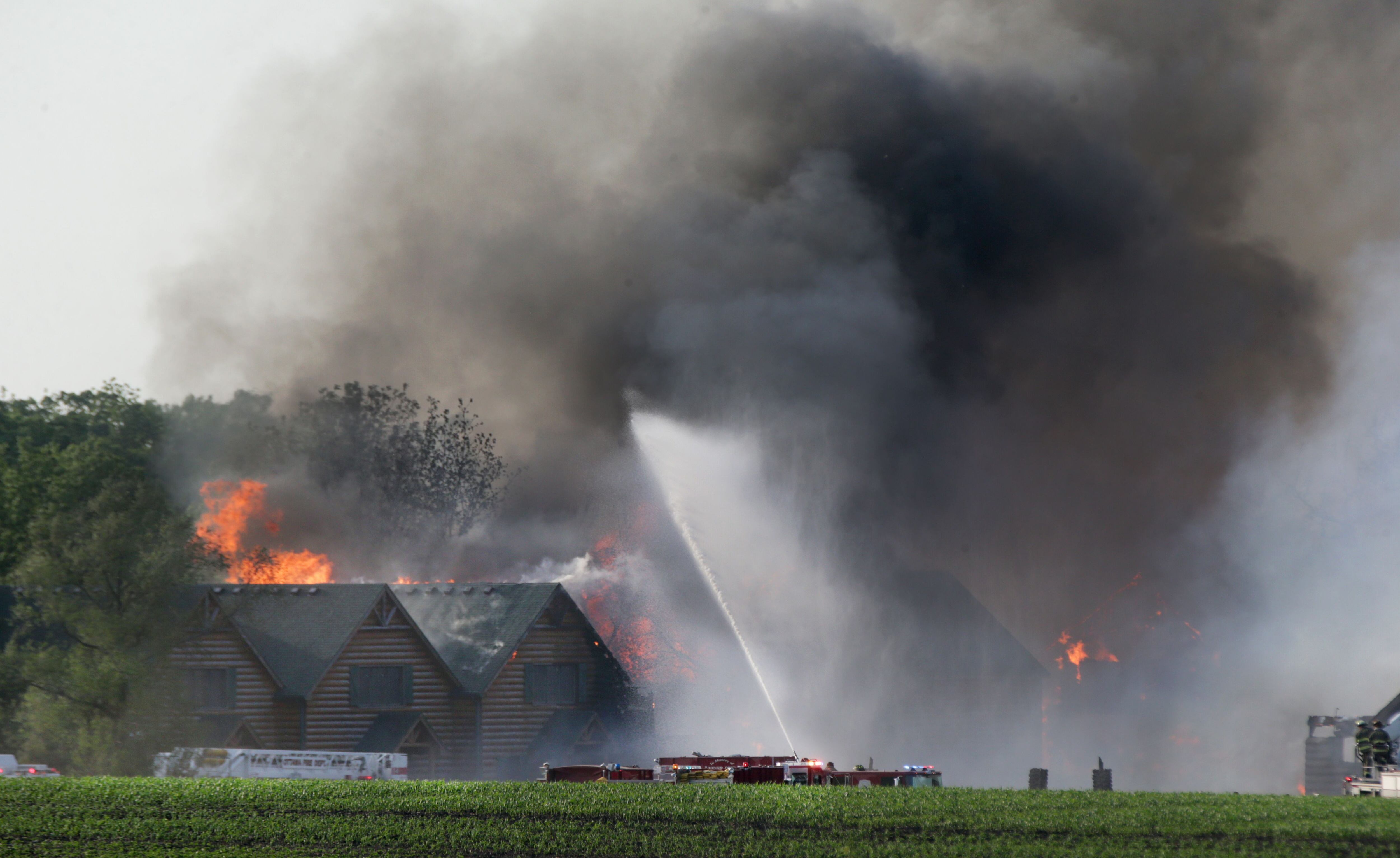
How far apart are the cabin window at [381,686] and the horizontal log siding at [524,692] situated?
3.66 meters

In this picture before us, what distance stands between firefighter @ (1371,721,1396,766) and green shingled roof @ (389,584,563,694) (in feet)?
118

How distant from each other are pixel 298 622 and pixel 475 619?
8.48 m

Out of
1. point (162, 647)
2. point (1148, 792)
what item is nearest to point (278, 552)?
point (162, 647)

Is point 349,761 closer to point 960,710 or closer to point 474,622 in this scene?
point 474,622

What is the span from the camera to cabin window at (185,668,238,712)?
54.1 meters

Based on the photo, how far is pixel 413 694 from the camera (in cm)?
5778

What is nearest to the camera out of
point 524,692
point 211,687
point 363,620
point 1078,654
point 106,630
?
point 106,630

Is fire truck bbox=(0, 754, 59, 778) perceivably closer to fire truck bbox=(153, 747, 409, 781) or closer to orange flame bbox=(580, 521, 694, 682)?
fire truck bbox=(153, 747, 409, 781)

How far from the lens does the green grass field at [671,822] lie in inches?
1120

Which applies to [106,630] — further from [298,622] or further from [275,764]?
[298,622]

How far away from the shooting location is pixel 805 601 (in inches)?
2564

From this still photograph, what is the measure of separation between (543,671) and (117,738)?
65.8 ft

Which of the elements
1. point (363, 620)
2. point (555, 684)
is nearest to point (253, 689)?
point (363, 620)

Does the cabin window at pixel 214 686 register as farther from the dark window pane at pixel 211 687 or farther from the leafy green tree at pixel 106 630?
the leafy green tree at pixel 106 630
